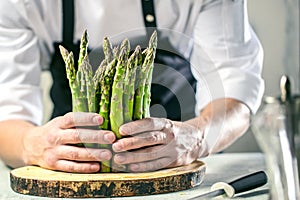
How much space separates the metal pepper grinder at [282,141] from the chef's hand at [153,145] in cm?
17

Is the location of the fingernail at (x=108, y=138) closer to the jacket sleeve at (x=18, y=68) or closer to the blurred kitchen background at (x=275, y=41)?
the jacket sleeve at (x=18, y=68)

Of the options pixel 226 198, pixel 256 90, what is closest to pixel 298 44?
pixel 256 90

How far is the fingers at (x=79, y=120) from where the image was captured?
29.8 inches

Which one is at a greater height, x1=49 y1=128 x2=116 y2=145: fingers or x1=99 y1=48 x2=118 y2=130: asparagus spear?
x1=99 y1=48 x2=118 y2=130: asparagus spear

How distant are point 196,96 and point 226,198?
0.14 m

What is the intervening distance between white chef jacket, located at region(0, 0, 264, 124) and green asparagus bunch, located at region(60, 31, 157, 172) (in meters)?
0.13

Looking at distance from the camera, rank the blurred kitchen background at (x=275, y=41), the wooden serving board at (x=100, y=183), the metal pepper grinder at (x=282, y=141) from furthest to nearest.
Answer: the blurred kitchen background at (x=275, y=41)
the wooden serving board at (x=100, y=183)
the metal pepper grinder at (x=282, y=141)

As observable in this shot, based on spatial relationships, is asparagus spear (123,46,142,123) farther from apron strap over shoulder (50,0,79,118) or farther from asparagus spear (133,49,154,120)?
apron strap over shoulder (50,0,79,118)

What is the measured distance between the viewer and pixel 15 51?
946 millimetres

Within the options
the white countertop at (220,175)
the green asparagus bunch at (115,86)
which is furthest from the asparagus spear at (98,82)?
the white countertop at (220,175)

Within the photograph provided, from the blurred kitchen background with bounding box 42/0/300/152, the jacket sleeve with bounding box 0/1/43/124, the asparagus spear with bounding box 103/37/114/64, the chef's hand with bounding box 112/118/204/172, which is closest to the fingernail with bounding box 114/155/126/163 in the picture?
the chef's hand with bounding box 112/118/204/172

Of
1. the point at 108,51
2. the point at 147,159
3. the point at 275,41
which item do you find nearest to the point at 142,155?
the point at 147,159

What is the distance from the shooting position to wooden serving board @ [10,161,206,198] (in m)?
0.73

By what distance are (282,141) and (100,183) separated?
21 cm
